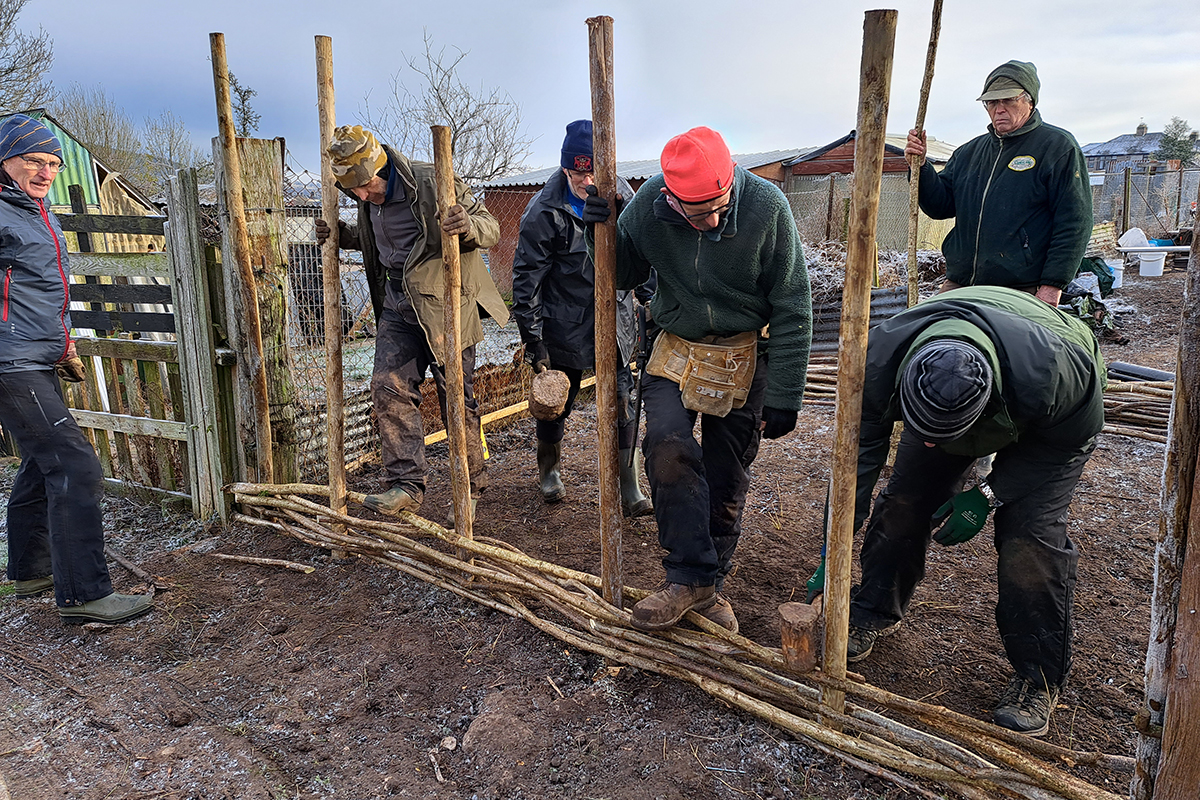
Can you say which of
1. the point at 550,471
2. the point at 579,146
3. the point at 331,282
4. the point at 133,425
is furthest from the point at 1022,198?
the point at 133,425

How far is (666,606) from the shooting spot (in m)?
2.77

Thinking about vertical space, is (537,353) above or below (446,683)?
above

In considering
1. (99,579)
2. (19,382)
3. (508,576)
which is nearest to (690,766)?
(508,576)

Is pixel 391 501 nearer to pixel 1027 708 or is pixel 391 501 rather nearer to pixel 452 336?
pixel 452 336

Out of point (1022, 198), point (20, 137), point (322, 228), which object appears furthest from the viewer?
point (322, 228)

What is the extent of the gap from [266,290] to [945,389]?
3.80 meters

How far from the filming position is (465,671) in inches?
122

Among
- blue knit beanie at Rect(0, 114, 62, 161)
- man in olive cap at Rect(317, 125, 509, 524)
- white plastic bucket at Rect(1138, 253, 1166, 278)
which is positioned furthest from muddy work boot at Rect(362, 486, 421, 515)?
white plastic bucket at Rect(1138, 253, 1166, 278)

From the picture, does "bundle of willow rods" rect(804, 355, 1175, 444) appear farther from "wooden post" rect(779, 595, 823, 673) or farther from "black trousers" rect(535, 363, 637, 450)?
"wooden post" rect(779, 595, 823, 673)

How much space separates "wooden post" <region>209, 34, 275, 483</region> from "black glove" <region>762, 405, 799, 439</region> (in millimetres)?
3075

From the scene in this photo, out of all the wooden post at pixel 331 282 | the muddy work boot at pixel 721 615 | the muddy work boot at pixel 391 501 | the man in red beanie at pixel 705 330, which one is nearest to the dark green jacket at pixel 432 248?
the wooden post at pixel 331 282

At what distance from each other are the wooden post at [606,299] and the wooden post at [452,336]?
762 mm

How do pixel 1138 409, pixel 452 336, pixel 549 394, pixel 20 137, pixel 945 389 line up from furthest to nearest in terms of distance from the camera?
pixel 1138 409 < pixel 549 394 < pixel 452 336 < pixel 20 137 < pixel 945 389

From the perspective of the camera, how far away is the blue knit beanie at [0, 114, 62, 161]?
3.28 m
